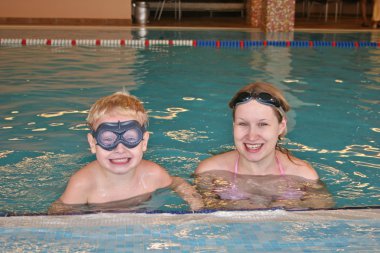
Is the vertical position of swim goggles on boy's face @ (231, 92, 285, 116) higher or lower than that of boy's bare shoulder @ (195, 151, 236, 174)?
higher

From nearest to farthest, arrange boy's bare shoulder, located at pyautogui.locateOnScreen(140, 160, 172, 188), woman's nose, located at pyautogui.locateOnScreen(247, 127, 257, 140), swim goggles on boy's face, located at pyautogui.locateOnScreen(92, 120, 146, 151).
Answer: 1. swim goggles on boy's face, located at pyautogui.locateOnScreen(92, 120, 146, 151)
2. woman's nose, located at pyautogui.locateOnScreen(247, 127, 257, 140)
3. boy's bare shoulder, located at pyautogui.locateOnScreen(140, 160, 172, 188)

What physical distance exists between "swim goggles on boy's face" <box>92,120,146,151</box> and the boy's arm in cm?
55

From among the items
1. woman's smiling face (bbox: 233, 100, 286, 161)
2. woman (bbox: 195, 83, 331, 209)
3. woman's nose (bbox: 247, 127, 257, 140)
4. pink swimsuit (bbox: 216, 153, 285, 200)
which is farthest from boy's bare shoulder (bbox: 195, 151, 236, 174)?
woman's nose (bbox: 247, 127, 257, 140)

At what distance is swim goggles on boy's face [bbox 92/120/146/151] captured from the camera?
3199 mm

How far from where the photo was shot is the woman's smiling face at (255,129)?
3400 mm

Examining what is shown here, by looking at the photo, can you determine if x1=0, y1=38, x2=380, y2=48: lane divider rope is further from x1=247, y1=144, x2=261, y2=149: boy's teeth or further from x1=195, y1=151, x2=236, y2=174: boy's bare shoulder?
x1=247, y1=144, x2=261, y2=149: boy's teeth

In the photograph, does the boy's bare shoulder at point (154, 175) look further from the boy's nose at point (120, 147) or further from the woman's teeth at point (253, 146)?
the woman's teeth at point (253, 146)

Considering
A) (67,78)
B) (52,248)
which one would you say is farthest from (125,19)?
(52,248)

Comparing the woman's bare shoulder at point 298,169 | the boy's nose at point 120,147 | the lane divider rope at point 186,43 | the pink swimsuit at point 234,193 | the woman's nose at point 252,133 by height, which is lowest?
the pink swimsuit at point 234,193

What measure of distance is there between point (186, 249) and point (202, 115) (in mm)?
3682

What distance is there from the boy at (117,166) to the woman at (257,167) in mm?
215

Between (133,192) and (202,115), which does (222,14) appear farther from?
(133,192)

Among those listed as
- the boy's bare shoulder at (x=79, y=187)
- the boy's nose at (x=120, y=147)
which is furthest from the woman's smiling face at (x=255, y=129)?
the boy's bare shoulder at (x=79, y=187)

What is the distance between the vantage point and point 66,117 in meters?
5.86
